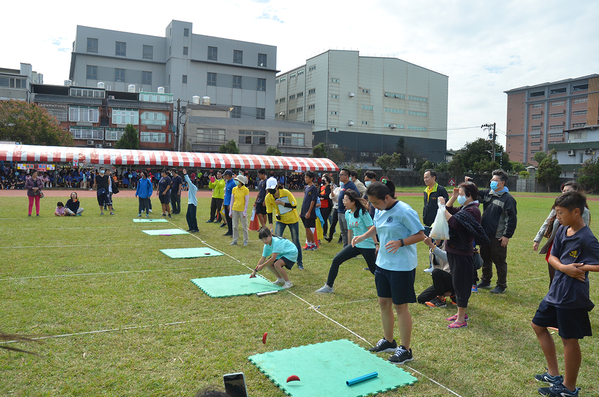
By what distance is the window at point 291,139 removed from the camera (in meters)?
67.9

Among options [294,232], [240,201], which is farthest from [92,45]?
[294,232]

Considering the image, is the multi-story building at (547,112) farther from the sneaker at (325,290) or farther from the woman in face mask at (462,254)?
the sneaker at (325,290)

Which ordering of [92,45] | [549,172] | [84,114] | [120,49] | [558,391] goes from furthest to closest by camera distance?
1. [120,49]
2. [92,45]
3. [84,114]
4. [549,172]
5. [558,391]

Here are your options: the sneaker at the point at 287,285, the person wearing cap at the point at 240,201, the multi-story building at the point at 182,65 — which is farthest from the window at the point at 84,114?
the sneaker at the point at 287,285

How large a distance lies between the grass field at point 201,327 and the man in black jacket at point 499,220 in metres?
0.57

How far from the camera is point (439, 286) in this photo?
6.28 metres

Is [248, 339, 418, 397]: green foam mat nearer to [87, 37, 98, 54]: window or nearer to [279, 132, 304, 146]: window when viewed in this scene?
[279, 132, 304, 146]: window

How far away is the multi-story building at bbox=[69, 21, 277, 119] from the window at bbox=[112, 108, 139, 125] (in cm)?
1555

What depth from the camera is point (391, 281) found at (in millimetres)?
4363

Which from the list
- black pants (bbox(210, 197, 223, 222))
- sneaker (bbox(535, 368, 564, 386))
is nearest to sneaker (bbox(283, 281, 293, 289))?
sneaker (bbox(535, 368, 564, 386))

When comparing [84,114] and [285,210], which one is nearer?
[285,210]

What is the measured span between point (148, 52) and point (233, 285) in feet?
267

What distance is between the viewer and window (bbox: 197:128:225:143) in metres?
62.1

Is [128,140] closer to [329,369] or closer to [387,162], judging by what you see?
[387,162]
